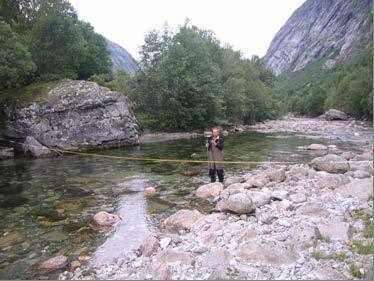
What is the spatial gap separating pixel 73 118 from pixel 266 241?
23543 mm

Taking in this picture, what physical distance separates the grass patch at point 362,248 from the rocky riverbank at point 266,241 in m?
0.02

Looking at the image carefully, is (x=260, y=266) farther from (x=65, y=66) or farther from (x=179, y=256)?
(x=65, y=66)

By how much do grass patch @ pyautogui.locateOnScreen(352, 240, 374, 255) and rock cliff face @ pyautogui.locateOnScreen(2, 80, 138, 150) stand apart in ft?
77.4

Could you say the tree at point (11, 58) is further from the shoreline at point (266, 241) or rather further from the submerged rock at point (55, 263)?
the submerged rock at point (55, 263)

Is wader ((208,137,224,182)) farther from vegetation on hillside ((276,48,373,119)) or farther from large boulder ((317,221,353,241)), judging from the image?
vegetation on hillside ((276,48,373,119))

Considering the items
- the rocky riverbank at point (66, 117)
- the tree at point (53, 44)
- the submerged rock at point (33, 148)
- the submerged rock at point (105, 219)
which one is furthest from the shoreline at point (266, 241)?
the tree at point (53, 44)

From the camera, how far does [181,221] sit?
9211mm

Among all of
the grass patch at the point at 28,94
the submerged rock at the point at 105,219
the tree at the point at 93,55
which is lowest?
the submerged rock at the point at 105,219

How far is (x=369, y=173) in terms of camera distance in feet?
41.1

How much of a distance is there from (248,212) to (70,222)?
4.75m

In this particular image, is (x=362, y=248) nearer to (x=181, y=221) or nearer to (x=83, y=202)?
(x=181, y=221)

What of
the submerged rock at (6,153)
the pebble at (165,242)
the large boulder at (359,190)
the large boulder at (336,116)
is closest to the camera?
the pebble at (165,242)

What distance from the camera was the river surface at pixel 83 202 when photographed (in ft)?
27.0

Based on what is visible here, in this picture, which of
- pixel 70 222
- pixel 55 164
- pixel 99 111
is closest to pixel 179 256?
pixel 70 222
